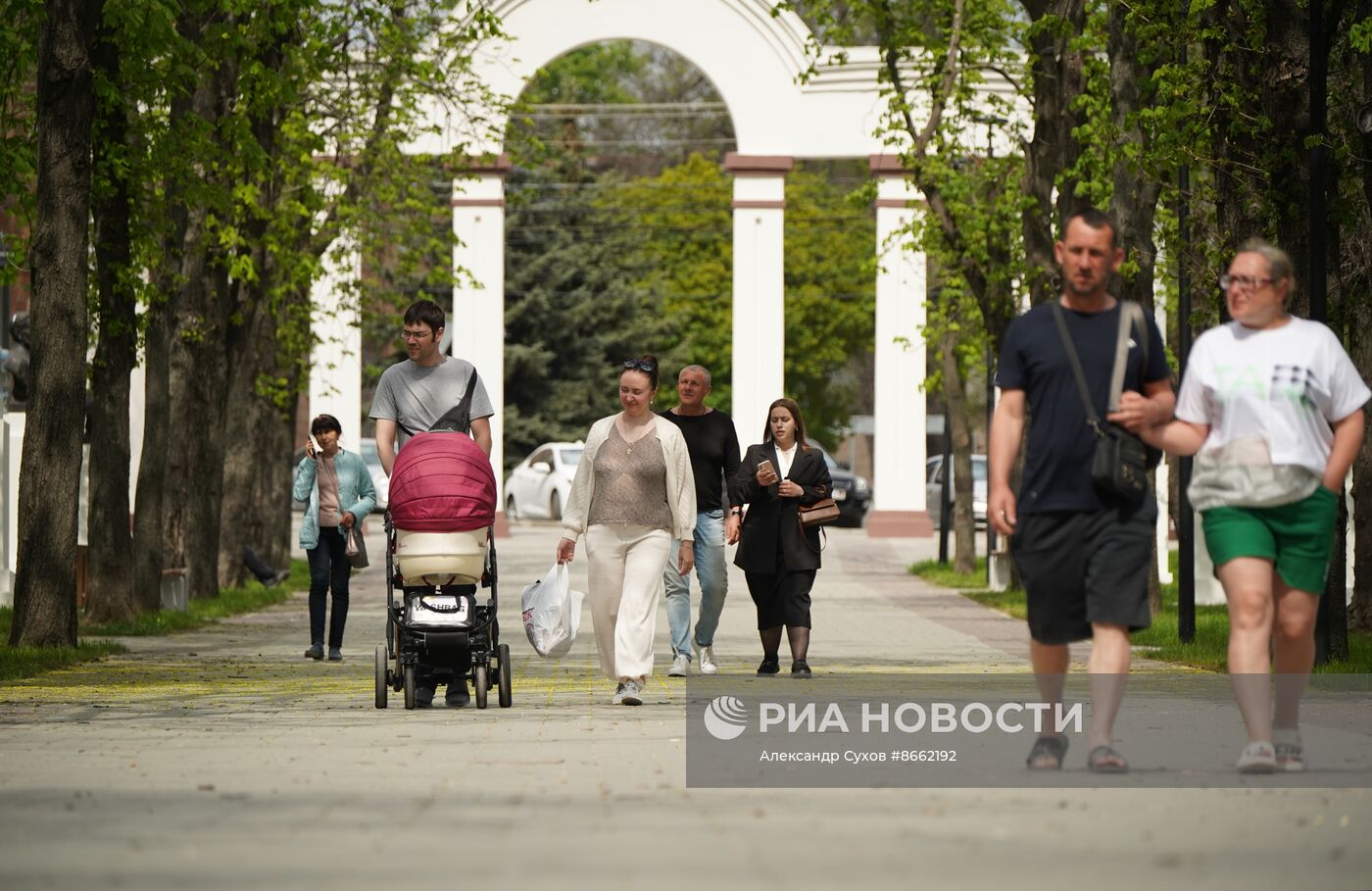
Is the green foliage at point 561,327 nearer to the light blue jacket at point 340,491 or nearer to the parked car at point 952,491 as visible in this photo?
the parked car at point 952,491

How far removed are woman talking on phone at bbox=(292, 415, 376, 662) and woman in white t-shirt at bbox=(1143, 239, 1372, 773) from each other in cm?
969

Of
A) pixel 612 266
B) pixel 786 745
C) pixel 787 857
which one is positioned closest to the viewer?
pixel 787 857

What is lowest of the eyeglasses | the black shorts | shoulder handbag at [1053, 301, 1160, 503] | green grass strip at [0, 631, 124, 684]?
green grass strip at [0, 631, 124, 684]

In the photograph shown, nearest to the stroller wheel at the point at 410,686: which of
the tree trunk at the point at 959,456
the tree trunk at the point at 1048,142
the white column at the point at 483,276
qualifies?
the tree trunk at the point at 1048,142

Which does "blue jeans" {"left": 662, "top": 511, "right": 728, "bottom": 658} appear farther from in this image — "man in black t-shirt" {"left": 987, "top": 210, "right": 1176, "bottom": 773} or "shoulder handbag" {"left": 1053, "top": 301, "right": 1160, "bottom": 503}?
"shoulder handbag" {"left": 1053, "top": 301, "right": 1160, "bottom": 503}

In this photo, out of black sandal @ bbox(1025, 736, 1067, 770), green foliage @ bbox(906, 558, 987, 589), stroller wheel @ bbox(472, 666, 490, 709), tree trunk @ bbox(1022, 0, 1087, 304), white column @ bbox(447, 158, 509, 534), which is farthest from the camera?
white column @ bbox(447, 158, 509, 534)

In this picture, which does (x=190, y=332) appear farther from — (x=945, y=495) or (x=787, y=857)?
(x=787, y=857)

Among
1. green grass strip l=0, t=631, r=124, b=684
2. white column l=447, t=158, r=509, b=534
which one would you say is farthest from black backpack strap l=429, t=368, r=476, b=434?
white column l=447, t=158, r=509, b=534

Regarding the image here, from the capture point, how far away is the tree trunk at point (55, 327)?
1633 centimetres

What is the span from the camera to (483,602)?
40.1 feet

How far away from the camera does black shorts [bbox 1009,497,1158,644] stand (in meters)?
8.14

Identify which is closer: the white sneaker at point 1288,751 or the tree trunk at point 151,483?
the white sneaker at point 1288,751

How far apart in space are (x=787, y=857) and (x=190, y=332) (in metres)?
17.9

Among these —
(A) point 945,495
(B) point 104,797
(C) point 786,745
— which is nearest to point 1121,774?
(C) point 786,745
